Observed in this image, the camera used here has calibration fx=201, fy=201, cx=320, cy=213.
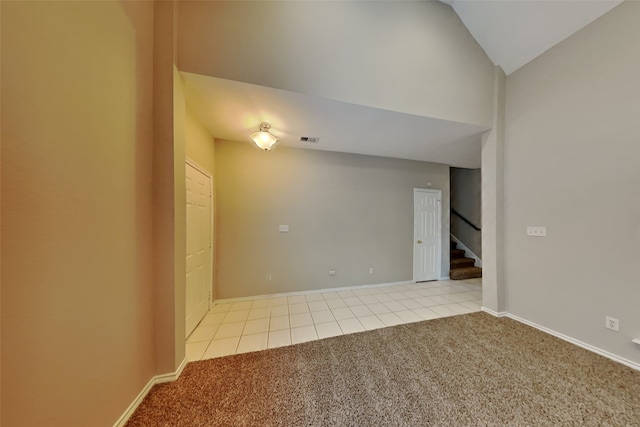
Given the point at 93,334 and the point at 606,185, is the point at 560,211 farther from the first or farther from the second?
the point at 93,334

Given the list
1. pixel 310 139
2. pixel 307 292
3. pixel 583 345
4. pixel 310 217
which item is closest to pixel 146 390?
pixel 307 292

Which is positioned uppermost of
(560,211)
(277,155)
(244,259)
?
(277,155)

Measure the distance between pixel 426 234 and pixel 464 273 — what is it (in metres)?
1.31

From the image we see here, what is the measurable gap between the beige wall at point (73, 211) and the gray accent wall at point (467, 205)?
6208 millimetres

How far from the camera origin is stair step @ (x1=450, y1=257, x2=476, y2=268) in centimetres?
473

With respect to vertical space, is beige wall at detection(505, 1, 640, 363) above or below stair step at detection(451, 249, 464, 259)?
above

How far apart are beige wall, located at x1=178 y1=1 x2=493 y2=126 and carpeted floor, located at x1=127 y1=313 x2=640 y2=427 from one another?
103 inches

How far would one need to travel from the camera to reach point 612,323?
194cm

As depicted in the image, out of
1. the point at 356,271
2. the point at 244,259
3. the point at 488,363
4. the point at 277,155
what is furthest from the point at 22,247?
the point at 356,271

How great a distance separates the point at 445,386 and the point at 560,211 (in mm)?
2329

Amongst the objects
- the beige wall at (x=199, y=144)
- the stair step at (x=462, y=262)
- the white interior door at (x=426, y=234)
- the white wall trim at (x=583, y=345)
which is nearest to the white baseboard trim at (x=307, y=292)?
the white interior door at (x=426, y=234)

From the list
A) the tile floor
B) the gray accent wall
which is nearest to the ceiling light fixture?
the tile floor

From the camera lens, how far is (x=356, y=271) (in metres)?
3.84

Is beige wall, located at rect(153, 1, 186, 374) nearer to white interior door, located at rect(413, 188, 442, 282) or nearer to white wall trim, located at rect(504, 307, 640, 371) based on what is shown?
white wall trim, located at rect(504, 307, 640, 371)
